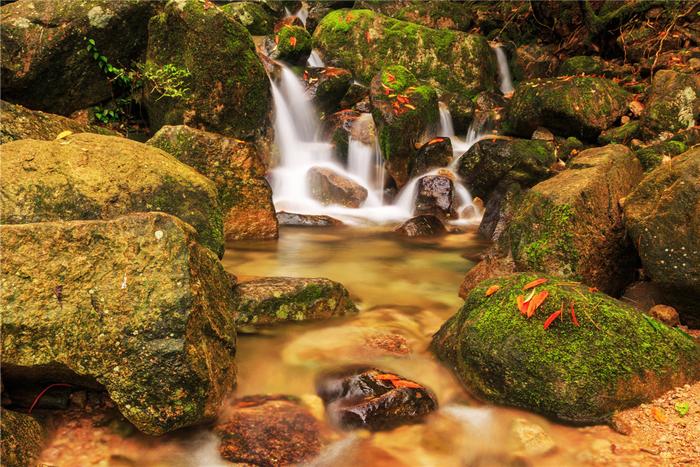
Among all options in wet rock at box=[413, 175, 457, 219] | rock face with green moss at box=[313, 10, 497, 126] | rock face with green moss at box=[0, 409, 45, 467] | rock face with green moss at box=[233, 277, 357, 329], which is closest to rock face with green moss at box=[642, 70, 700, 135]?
wet rock at box=[413, 175, 457, 219]

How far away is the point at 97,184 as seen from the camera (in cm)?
393

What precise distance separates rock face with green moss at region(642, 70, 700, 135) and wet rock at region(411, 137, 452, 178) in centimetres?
339

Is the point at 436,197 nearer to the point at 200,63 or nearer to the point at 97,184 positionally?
the point at 200,63

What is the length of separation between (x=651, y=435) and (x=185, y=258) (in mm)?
2819

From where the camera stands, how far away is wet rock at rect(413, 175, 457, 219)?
9.02 m

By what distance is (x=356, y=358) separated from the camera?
12.9 ft

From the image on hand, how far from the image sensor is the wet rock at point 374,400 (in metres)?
3.18

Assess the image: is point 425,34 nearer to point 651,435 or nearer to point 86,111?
point 86,111

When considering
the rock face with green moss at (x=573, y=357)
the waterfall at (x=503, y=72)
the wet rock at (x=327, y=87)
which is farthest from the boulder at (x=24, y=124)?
the waterfall at (x=503, y=72)

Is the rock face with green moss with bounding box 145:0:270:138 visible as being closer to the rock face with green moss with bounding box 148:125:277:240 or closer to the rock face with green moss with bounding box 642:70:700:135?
the rock face with green moss with bounding box 148:125:277:240

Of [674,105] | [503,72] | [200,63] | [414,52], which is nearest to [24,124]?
[200,63]

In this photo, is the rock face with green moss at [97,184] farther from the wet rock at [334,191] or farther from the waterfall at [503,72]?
the waterfall at [503,72]

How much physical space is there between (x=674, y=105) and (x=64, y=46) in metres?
9.40

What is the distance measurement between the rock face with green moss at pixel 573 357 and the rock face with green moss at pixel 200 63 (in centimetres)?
614
